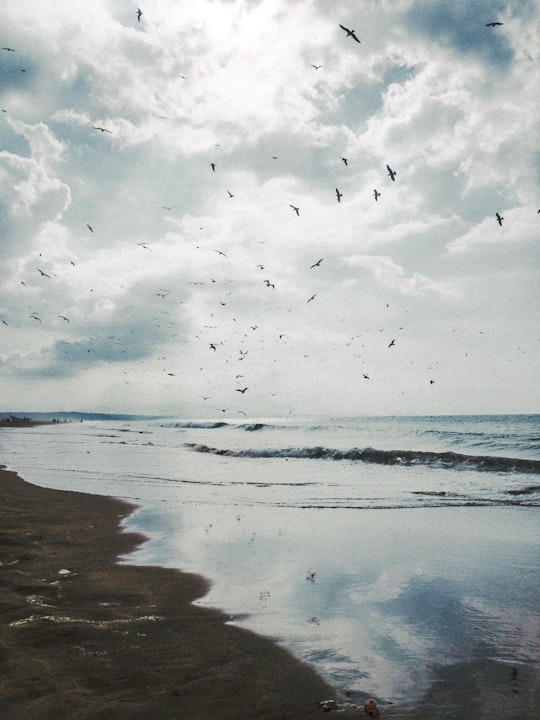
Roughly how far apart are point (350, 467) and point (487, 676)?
24760 millimetres

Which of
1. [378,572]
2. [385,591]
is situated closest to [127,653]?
[385,591]

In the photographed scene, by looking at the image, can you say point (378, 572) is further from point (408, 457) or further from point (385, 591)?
point (408, 457)

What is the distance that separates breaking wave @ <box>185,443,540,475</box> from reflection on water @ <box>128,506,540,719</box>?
1678cm

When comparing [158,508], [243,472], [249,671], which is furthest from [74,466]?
[249,671]

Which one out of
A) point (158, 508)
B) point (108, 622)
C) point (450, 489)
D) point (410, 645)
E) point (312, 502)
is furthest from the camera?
point (450, 489)

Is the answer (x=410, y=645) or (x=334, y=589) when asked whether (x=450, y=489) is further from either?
(x=410, y=645)

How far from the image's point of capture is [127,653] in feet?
17.5

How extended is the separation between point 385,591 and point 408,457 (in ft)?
92.7

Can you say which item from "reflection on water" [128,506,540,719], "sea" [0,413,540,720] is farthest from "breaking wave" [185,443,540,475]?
"reflection on water" [128,506,540,719]

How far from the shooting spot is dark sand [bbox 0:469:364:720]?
4340 millimetres

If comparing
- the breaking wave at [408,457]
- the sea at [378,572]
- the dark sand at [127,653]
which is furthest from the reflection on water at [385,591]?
the breaking wave at [408,457]

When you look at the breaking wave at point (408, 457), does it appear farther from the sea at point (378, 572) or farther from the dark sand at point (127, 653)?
the dark sand at point (127, 653)

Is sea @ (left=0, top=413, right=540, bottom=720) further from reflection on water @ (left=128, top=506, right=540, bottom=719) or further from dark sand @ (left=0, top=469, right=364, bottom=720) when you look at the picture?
dark sand @ (left=0, top=469, right=364, bottom=720)

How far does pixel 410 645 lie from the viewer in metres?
5.63
